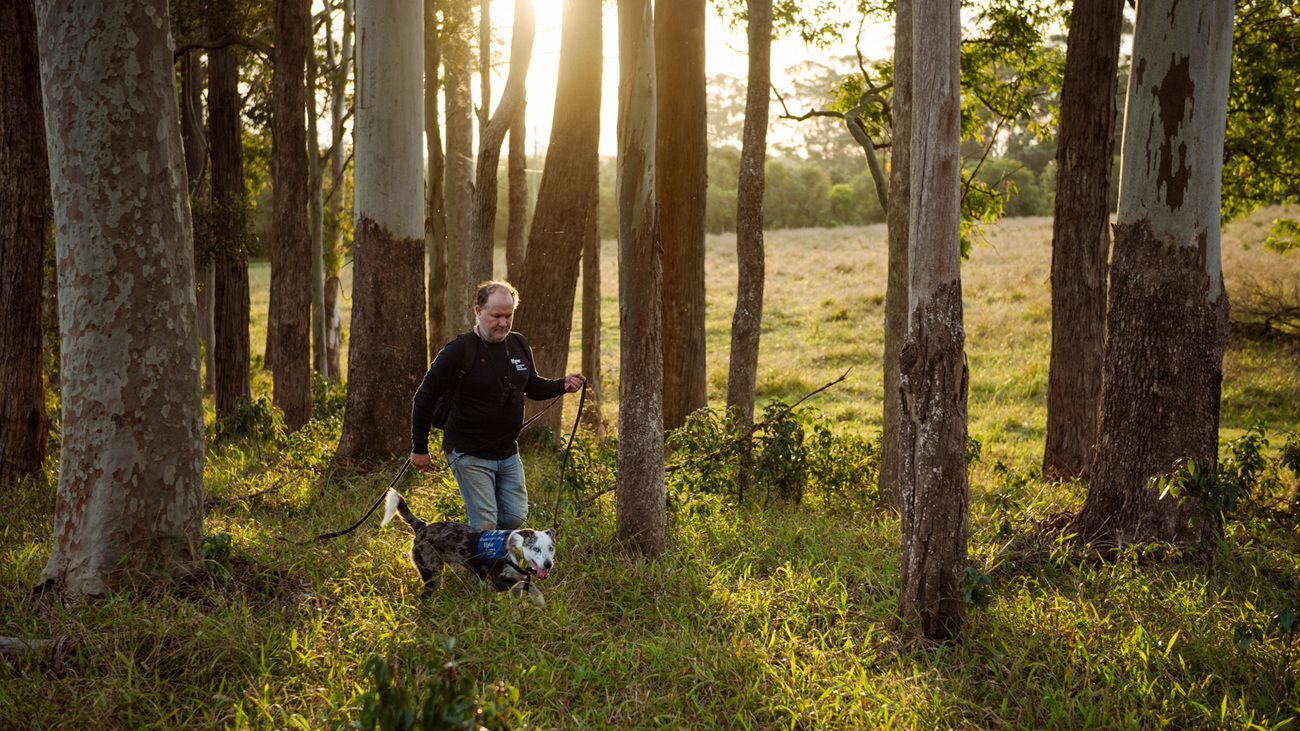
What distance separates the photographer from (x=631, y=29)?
5375mm

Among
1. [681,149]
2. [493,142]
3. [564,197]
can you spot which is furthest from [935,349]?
[493,142]

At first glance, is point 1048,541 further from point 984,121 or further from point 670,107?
point 984,121

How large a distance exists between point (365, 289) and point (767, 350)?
13754 mm

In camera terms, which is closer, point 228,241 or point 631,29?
point 631,29

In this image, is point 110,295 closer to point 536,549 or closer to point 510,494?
point 510,494

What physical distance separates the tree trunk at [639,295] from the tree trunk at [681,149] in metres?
3.16

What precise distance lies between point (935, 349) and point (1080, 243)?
17.2ft

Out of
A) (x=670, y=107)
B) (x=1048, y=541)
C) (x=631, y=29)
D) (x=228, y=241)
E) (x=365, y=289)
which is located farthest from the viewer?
(x=228, y=241)

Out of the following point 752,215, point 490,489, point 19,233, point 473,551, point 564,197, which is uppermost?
point 564,197

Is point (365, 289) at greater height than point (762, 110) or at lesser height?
lesser

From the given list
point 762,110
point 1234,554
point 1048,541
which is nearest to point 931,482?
point 1048,541

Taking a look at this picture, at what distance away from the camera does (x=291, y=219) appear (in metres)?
10.5

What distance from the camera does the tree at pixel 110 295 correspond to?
4543 millimetres

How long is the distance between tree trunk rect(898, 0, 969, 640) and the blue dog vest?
7.40 feet
